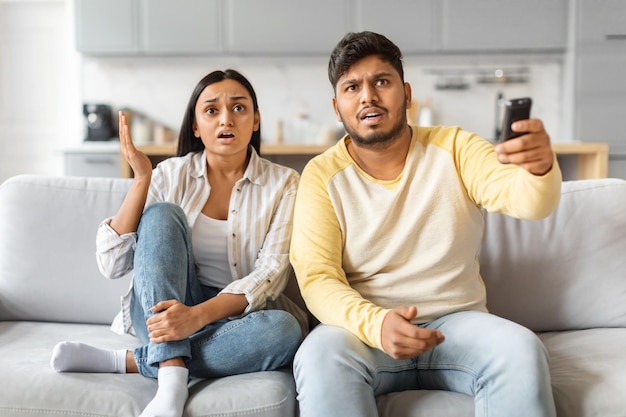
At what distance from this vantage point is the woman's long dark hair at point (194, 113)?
185 centimetres

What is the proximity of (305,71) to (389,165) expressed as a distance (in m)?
3.35

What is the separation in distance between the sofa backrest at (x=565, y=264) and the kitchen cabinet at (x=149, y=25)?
3.28 m

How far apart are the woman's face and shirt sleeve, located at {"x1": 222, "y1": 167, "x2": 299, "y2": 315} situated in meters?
0.18

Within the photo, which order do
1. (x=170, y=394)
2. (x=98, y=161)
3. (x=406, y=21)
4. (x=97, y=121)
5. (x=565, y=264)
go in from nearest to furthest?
(x=170, y=394)
(x=565, y=264)
(x=98, y=161)
(x=406, y=21)
(x=97, y=121)

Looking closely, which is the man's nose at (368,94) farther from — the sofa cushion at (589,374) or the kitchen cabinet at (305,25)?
the kitchen cabinet at (305,25)

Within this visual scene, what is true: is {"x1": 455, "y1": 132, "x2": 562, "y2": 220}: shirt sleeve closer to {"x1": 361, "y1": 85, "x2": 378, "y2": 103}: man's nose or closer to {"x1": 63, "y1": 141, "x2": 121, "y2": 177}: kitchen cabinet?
{"x1": 361, "y1": 85, "x2": 378, "y2": 103}: man's nose

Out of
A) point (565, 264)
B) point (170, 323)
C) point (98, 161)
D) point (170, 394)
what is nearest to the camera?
point (170, 394)

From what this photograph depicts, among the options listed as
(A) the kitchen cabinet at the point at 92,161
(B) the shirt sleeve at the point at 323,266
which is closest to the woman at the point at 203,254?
(B) the shirt sleeve at the point at 323,266

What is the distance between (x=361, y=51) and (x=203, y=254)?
691 millimetres

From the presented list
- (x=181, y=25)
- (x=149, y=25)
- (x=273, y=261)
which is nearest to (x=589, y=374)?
(x=273, y=261)

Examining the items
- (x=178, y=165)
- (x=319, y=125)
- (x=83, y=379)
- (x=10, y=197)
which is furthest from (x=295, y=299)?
(x=319, y=125)

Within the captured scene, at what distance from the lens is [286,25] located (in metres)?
4.60

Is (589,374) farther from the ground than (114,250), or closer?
closer

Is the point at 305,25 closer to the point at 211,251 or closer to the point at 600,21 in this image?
the point at 600,21
